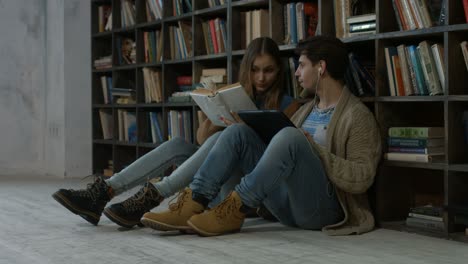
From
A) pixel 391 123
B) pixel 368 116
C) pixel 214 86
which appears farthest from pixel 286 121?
pixel 214 86

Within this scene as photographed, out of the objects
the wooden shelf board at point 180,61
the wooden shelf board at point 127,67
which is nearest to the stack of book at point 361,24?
the wooden shelf board at point 180,61

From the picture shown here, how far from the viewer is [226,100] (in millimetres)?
2971

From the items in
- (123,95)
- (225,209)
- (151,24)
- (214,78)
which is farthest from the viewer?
(123,95)

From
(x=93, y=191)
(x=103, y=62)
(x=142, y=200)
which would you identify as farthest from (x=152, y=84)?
(x=142, y=200)

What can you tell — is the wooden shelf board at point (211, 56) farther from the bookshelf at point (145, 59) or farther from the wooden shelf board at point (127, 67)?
the wooden shelf board at point (127, 67)

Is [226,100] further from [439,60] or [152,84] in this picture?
[152,84]

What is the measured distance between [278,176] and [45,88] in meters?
3.53

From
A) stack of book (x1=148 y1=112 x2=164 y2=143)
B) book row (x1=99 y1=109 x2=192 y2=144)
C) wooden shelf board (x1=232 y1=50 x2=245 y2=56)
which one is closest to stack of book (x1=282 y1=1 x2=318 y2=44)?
wooden shelf board (x1=232 y1=50 x2=245 y2=56)

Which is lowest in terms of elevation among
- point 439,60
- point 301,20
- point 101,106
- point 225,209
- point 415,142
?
point 225,209

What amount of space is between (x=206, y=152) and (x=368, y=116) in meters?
0.67

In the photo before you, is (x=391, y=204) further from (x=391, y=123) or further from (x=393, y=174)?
(x=391, y=123)

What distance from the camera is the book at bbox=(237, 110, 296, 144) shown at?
263cm

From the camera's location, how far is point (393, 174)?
299 cm

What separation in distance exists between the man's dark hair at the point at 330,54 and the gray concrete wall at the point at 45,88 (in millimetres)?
2876
